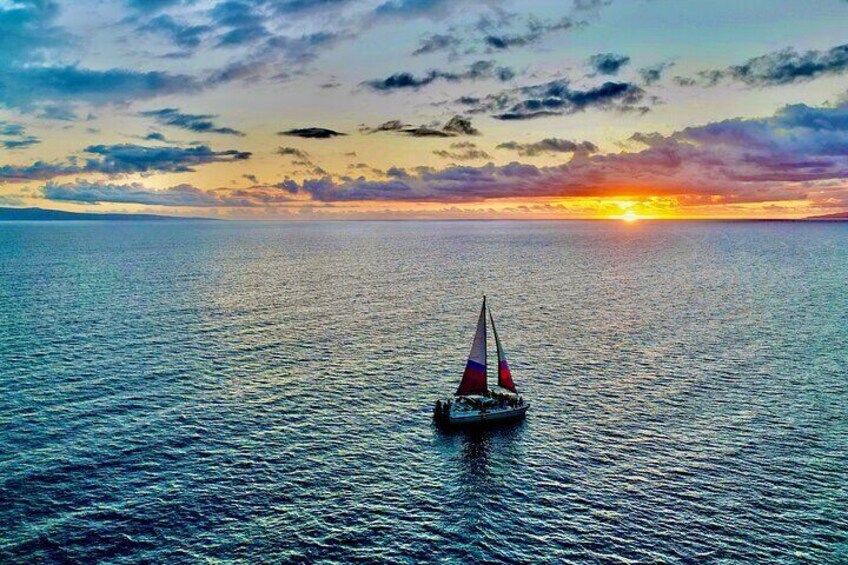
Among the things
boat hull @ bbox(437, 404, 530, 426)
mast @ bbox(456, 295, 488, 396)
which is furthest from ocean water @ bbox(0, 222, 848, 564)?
mast @ bbox(456, 295, 488, 396)

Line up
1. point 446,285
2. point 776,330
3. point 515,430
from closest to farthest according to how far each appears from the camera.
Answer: point 515,430, point 776,330, point 446,285

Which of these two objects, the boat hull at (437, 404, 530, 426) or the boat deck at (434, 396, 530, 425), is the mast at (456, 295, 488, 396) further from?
the boat hull at (437, 404, 530, 426)

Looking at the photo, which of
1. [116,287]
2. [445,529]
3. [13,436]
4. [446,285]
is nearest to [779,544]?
[445,529]

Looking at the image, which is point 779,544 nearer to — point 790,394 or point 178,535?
point 790,394

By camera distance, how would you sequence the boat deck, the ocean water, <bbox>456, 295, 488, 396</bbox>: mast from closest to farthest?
the ocean water < the boat deck < <bbox>456, 295, 488, 396</bbox>: mast

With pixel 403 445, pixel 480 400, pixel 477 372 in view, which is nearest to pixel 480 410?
pixel 480 400

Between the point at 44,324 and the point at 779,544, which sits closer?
the point at 779,544

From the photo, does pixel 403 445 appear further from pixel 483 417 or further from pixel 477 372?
pixel 477 372

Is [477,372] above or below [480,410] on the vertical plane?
above
